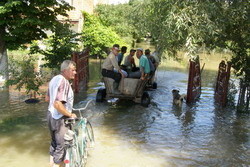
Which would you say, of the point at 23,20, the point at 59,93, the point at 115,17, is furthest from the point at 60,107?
the point at 115,17

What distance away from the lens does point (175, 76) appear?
1781 cm

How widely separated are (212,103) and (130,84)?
12.1 feet

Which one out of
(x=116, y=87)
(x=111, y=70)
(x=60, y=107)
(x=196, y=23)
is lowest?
(x=116, y=87)

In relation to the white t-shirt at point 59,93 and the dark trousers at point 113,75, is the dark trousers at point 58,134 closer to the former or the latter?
the white t-shirt at point 59,93

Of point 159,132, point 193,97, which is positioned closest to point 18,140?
point 159,132

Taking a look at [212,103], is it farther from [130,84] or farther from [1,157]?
[1,157]

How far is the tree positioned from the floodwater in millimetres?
2080

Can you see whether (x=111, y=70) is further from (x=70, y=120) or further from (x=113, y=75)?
(x=70, y=120)

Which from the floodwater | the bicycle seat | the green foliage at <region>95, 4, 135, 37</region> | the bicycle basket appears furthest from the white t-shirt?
the green foliage at <region>95, 4, 135, 37</region>

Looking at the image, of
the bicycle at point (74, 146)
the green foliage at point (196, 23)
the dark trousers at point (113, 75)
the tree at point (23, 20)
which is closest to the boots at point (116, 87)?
the dark trousers at point (113, 75)

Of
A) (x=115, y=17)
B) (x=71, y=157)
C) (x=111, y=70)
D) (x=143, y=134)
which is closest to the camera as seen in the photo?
(x=71, y=157)

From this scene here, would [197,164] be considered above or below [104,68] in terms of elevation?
below

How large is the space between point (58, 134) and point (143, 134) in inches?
131

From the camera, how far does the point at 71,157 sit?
4.79 m
